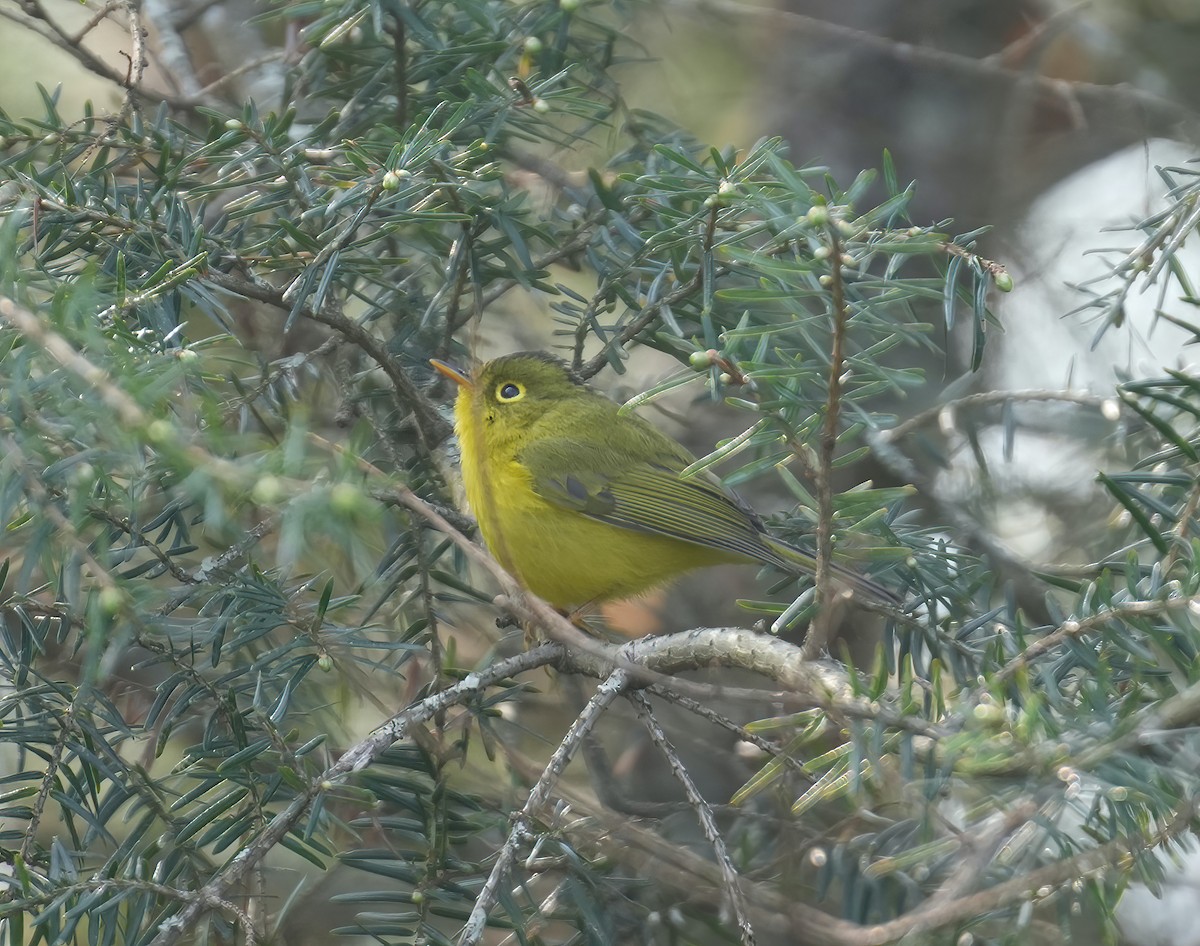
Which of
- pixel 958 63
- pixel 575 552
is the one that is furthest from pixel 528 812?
pixel 958 63

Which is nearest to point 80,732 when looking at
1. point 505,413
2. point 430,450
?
point 430,450

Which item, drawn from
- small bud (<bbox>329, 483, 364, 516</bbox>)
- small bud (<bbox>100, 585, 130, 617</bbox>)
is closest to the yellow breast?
small bud (<bbox>100, 585, 130, 617</bbox>)

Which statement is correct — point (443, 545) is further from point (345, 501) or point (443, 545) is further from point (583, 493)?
point (345, 501)

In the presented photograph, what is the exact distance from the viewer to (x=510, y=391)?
13.5 feet

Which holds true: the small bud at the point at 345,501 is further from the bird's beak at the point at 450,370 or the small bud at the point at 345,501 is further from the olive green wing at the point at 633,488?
the olive green wing at the point at 633,488

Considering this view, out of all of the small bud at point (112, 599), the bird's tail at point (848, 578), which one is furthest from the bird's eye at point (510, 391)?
the small bud at point (112, 599)

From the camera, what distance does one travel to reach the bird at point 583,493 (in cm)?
377

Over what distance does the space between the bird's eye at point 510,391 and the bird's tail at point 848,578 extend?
1349 mm

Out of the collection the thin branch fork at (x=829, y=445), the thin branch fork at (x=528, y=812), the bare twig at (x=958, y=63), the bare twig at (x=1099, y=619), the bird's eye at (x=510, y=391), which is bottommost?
the thin branch fork at (x=528, y=812)

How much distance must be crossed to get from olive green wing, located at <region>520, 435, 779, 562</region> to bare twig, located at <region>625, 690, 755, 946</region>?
3.74 feet

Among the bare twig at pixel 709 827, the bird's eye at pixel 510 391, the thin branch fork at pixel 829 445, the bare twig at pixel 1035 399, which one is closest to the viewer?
the thin branch fork at pixel 829 445

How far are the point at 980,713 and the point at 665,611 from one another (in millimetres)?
3775

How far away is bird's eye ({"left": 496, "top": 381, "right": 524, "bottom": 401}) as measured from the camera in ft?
13.4

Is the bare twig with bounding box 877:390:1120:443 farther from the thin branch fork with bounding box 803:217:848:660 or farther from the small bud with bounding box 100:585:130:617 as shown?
the small bud with bounding box 100:585:130:617
